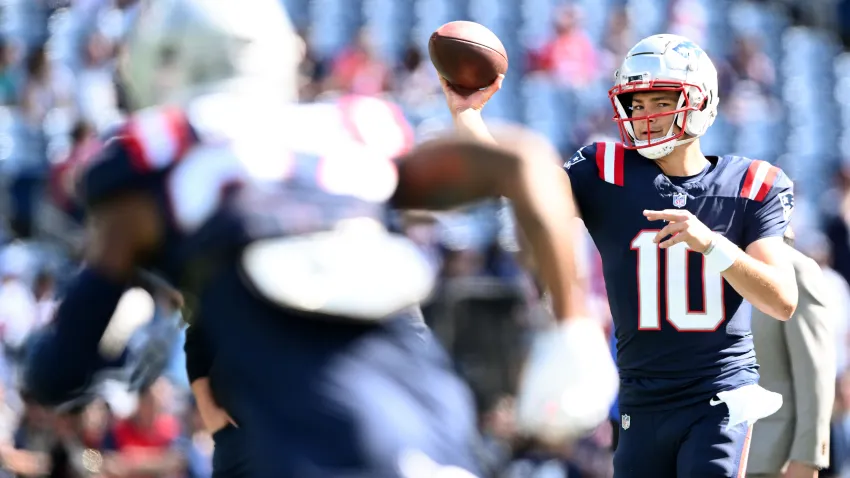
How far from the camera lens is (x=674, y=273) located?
453 centimetres

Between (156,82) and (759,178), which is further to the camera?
(759,178)

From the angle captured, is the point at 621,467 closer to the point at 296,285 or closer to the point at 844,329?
the point at 296,285

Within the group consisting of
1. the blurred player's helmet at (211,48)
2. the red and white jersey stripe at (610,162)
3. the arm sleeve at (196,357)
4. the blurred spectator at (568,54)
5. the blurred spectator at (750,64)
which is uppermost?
the blurred player's helmet at (211,48)

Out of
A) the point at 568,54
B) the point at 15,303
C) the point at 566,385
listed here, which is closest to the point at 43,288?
the point at 15,303

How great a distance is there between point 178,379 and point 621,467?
5021 millimetres

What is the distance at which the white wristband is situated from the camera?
417cm

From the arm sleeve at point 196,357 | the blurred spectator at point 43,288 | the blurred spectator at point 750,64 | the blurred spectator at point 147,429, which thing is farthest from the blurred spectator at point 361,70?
the arm sleeve at point 196,357

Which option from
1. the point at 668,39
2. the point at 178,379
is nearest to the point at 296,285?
the point at 668,39

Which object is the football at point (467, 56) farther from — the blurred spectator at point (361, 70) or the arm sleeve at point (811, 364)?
the blurred spectator at point (361, 70)

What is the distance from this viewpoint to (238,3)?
101 inches

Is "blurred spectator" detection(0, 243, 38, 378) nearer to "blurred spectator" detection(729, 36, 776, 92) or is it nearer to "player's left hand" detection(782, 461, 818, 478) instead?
"player's left hand" detection(782, 461, 818, 478)

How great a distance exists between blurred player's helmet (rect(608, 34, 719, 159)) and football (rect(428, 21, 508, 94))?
527mm

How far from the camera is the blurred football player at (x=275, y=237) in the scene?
2.49 m

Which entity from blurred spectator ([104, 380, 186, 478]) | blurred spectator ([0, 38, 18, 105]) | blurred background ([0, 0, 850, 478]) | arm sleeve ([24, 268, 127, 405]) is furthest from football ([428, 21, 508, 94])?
blurred spectator ([0, 38, 18, 105])
